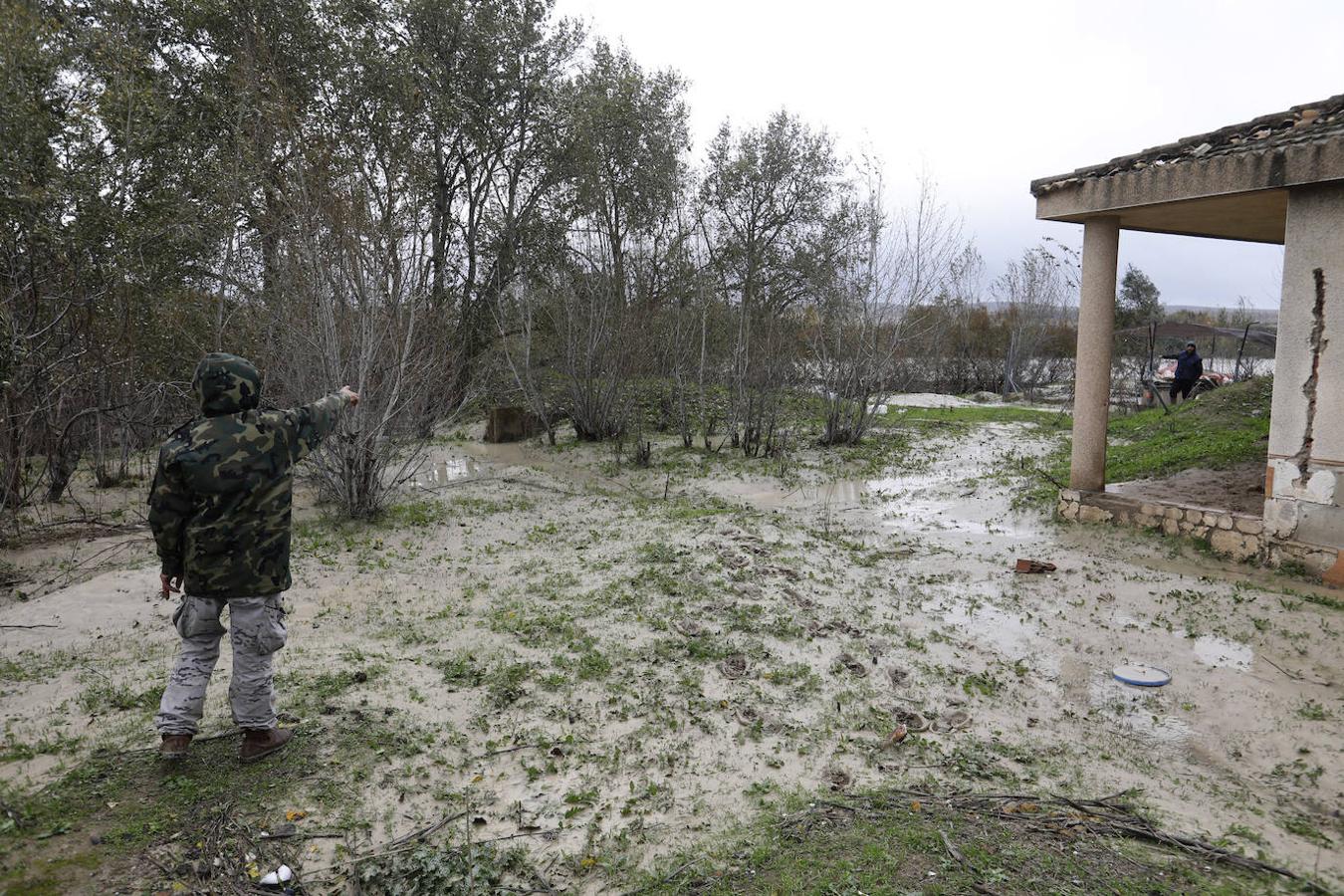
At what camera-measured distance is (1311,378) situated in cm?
641

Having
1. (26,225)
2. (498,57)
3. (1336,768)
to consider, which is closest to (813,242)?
(498,57)

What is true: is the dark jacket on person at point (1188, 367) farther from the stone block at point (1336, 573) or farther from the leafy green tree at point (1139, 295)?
the leafy green tree at point (1139, 295)

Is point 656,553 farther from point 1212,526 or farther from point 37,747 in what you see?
point 1212,526

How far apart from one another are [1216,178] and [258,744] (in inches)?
323

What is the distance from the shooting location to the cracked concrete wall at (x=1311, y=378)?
626 cm

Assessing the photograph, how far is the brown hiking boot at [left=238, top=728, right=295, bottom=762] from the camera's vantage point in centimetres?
358

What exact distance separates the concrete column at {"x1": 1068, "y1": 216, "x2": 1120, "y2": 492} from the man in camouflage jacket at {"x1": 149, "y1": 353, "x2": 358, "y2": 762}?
7.65m

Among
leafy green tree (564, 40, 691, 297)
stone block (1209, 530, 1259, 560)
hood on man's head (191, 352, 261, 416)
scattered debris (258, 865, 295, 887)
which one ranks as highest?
leafy green tree (564, 40, 691, 297)

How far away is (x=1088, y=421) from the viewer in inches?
332

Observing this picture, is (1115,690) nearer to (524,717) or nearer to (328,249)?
(524,717)

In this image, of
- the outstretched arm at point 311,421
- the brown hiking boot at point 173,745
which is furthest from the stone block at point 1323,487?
the brown hiking boot at point 173,745

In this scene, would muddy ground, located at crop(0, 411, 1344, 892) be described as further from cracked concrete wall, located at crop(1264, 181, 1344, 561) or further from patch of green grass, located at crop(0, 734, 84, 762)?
cracked concrete wall, located at crop(1264, 181, 1344, 561)

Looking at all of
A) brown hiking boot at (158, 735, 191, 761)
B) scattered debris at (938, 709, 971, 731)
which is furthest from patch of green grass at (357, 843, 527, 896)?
scattered debris at (938, 709, 971, 731)

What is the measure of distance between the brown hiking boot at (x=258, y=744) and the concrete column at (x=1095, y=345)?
7769mm
